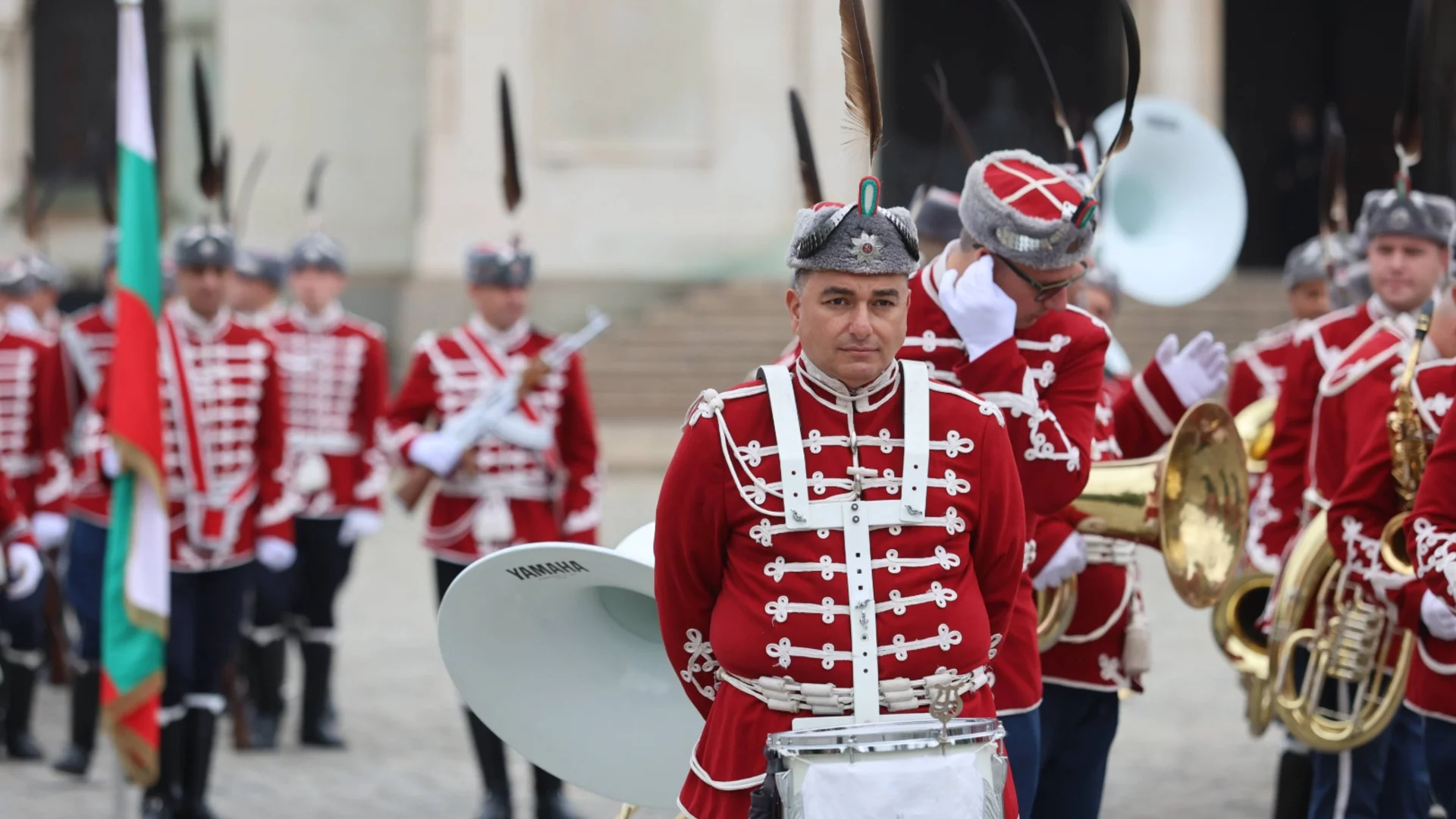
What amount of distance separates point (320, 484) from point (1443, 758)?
5.72 meters

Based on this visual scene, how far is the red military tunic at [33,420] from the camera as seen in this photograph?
8.92 meters

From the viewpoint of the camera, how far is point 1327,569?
563cm

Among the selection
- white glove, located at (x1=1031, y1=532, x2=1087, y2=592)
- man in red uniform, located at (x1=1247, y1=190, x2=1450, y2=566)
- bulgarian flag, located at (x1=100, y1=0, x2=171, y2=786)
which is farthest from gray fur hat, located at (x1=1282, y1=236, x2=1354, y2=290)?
bulgarian flag, located at (x1=100, y1=0, x2=171, y2=786)

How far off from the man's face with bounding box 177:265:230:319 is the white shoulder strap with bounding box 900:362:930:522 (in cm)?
438

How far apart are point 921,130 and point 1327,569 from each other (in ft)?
64.6

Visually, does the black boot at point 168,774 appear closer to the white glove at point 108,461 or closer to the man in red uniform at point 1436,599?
the white glove at point 108,461

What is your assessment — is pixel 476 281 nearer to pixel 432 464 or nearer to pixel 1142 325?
pixel 432 464

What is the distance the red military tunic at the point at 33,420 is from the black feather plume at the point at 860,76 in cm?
604

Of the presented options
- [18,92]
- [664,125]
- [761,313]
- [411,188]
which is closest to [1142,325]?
[761,313]

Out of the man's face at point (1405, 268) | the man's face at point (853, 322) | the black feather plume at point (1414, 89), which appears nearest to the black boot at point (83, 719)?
the man's face at point (1405, 268)

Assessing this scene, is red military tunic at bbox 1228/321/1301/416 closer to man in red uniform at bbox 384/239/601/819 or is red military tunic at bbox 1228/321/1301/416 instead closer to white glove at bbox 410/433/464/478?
man in red uniform at bbox 384/239/601/819

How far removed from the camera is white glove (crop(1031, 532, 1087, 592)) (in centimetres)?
493

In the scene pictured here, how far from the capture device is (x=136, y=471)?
649 cm

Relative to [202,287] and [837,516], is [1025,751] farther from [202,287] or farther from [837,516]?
[202,287]
